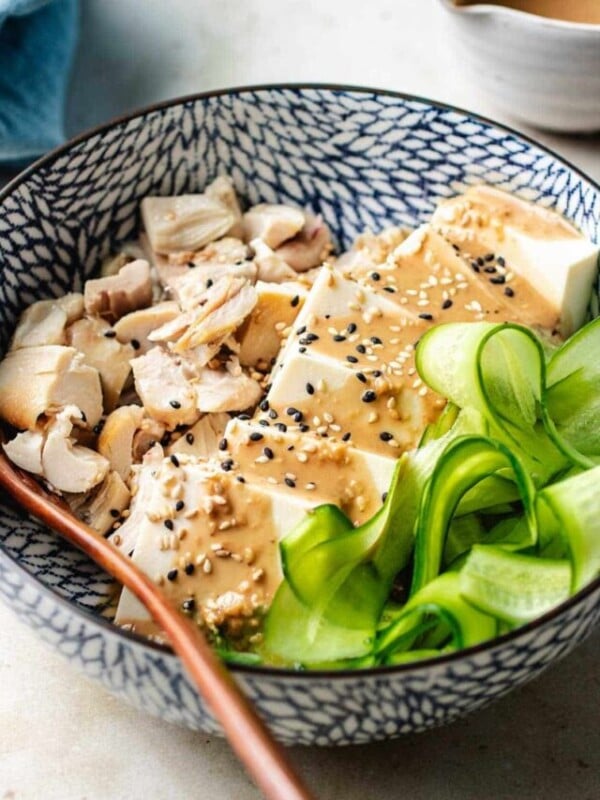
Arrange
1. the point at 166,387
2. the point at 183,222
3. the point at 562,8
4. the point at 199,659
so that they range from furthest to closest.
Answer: the point at 562,8 < the point at 183,222 < the point at 166,387 < the point at 199,659

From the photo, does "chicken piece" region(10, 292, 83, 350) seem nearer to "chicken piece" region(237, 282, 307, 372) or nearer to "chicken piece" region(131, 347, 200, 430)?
"chicken piece" region(131, 347, 200, 430)

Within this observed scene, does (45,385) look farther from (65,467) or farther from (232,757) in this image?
(232,757)

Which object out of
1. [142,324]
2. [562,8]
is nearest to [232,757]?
[142,324]

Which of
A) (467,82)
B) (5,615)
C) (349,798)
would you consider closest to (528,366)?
(349,798)

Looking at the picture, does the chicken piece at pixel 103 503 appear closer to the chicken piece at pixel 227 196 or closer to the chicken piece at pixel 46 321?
the chicken piece at pixel 46 321

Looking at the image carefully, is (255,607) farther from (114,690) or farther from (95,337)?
(95,337)

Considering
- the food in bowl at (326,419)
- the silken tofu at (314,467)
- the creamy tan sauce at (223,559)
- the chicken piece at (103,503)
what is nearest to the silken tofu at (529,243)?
the food in bowl at (326,419)

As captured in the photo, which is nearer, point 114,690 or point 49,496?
point 114,690
